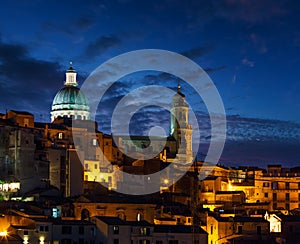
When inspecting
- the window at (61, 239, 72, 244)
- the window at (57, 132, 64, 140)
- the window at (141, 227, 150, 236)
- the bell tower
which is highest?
the bell tower

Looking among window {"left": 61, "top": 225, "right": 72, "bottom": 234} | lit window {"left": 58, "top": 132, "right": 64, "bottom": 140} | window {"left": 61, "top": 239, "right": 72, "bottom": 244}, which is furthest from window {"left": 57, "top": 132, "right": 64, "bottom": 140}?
window {"left": 61, "top": 239, "right": 72, "bottom": 244}

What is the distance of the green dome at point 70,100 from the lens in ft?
246

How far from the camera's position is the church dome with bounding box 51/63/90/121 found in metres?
74.4

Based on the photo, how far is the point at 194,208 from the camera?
54.2m

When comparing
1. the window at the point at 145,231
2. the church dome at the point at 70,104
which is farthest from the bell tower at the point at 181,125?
the window at the point at 145,231

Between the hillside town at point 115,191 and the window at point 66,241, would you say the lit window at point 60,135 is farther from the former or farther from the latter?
the window at point 66,241

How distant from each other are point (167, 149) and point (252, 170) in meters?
9.98

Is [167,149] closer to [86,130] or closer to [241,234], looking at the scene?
[86,130]

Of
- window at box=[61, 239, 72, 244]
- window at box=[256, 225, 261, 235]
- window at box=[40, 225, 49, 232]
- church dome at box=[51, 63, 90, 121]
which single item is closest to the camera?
window at box=[40, 225, 49, 232]

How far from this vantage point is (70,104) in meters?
74.9

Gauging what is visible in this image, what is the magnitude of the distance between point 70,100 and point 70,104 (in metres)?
0.49

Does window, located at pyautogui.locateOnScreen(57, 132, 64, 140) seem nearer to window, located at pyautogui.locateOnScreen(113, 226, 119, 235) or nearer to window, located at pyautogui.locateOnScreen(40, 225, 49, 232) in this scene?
window, located at pyautogui.locateOnScreen(40, 225, 49, 232)

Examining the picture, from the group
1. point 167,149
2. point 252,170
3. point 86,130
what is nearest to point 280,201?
point 252,170

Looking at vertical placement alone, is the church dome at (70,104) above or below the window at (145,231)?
above
